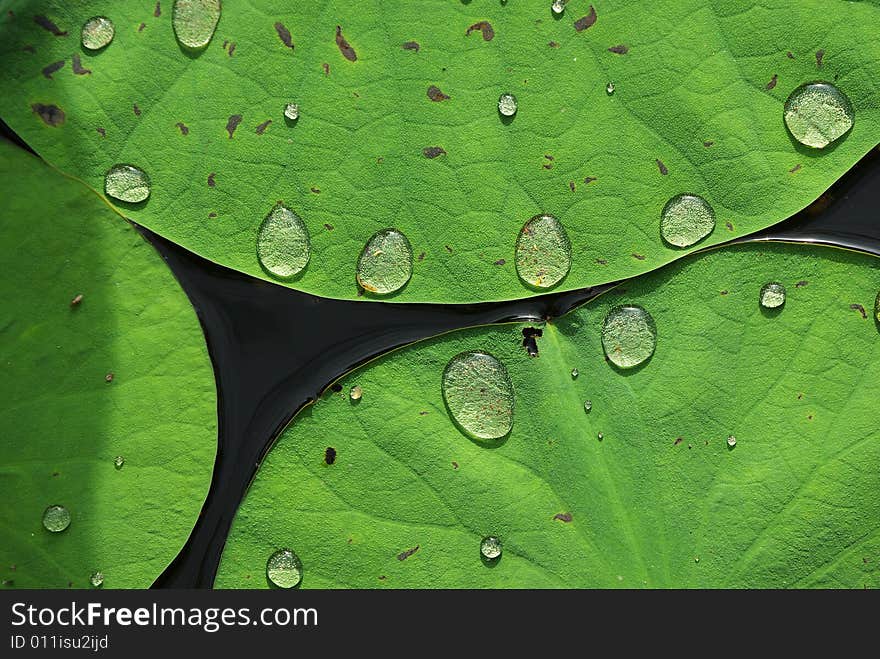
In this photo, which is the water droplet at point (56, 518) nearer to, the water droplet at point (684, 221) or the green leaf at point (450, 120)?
the green leaf at point (450, 120)

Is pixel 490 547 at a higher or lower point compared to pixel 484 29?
lower

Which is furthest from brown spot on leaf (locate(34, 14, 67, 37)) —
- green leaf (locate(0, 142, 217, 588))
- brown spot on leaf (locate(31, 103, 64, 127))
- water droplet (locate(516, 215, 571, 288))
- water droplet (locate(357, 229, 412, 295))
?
water droplet (locate(516, 215, 571, 288))

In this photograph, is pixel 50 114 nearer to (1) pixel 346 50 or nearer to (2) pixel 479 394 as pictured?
(1) pixel 346 50

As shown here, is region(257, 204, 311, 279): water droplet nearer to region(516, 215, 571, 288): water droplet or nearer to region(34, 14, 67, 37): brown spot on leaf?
region(516, 215, 571, 288): water droplet

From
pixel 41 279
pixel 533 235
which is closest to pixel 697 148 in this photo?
pixel 533 235

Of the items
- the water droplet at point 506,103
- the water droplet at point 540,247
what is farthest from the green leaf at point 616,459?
the water droplet at point 506,103

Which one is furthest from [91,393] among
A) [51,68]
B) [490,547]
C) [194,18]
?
[490,547]

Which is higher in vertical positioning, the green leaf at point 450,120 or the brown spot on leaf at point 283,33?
the brown spot on leaf at point 283,33

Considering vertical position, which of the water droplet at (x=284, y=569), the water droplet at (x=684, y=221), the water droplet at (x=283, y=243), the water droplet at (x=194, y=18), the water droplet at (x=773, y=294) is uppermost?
the water droplet at (x=194, y=18)
